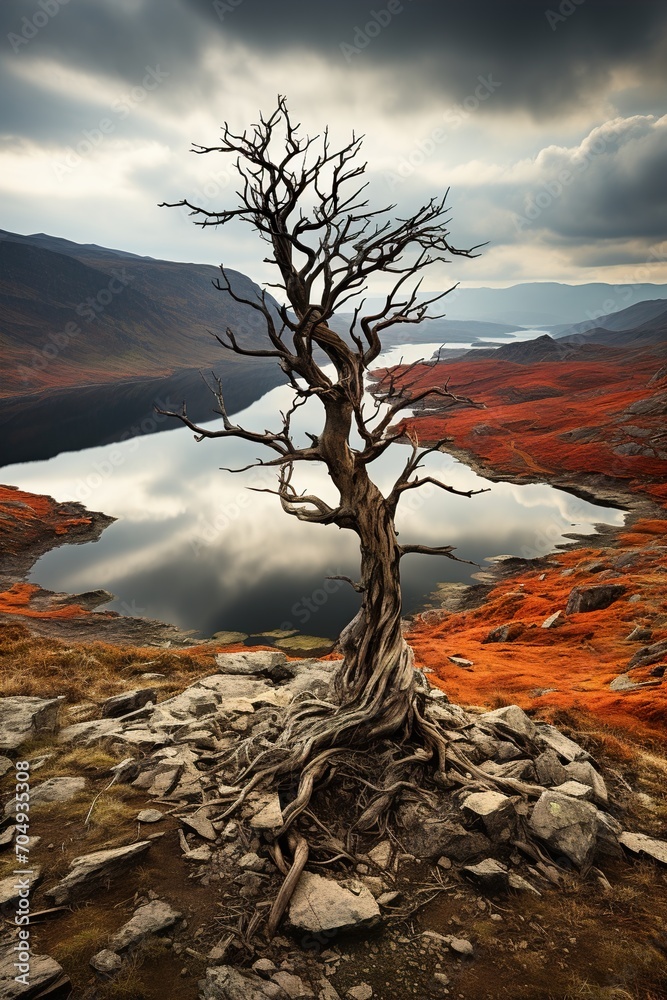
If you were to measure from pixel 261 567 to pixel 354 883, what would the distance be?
30.6m

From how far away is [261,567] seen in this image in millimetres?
36562

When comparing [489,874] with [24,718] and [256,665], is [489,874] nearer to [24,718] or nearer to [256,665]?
[24,718]

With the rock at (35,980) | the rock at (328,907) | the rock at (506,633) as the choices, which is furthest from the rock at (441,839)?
the rock at (506,633)

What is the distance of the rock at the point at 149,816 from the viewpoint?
24.1 feet

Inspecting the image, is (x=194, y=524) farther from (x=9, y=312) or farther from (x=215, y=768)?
(x=9, y=312)

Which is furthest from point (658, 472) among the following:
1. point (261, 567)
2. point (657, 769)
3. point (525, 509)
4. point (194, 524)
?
point (657, 769)

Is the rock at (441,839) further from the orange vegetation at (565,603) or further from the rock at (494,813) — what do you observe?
the orange vegetation at (565,603)

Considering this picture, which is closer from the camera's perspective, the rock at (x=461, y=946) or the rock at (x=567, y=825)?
the rock at (x=461, y=946)

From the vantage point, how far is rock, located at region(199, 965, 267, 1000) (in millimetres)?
4789

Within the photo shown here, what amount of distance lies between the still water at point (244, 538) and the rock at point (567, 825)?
21256mm

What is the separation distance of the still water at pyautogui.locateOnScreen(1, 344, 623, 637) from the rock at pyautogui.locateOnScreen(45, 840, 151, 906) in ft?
71.9

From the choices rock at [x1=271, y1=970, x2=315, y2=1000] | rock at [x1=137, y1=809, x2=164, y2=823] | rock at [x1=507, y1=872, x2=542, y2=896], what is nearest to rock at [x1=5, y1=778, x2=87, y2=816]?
rock at [x1=137, y1=809, x2=164, y2=823]

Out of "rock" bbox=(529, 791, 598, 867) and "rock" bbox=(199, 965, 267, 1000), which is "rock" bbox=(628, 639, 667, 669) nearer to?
"rock" bbox=(529, 791, 598, 867)

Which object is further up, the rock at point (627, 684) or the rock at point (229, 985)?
the rock at point (627, 684)
